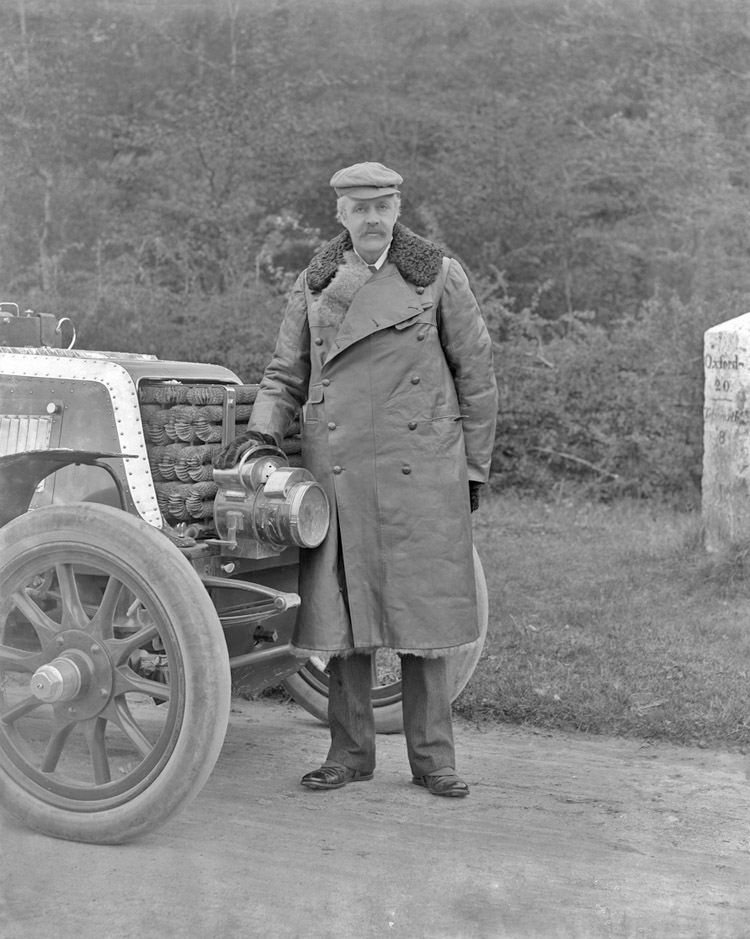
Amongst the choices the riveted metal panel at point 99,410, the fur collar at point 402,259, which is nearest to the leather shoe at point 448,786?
the riveted metal panel at point 99,410

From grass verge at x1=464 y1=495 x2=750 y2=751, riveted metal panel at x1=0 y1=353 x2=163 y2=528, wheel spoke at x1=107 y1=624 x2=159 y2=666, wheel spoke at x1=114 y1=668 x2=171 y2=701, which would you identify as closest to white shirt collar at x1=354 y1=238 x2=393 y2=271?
riveted metal panel at x1=0 y1=353 x2=163 y2=528

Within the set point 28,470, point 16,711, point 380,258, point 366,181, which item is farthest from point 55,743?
point 366,181

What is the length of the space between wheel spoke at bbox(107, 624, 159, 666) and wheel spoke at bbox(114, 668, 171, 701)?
38mm

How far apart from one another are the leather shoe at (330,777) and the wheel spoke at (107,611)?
93 centimetres

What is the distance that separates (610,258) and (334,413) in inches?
458

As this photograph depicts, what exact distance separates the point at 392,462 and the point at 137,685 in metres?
1.05

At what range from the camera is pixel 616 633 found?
229 inches

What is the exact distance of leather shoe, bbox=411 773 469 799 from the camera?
3.89 meters

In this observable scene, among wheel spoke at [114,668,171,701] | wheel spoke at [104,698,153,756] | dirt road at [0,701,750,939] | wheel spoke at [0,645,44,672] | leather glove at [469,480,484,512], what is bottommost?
dirt road at [0,701,750,939]

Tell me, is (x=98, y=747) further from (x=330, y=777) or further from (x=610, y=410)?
(x=610, y=410)

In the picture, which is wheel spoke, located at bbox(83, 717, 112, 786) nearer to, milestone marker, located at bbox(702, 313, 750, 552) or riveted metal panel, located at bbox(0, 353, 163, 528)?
riveted metal panel, located at bbox(0, 353, 163, 528)

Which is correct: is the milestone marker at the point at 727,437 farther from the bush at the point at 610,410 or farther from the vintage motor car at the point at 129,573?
the vintage motor car at the point at 129,573

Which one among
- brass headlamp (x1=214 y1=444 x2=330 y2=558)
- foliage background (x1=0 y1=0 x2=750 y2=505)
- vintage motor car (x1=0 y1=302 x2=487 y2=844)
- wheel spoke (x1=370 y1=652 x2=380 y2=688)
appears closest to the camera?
vintage motor car (x1=0 y1=302 x2=487 y2=844)

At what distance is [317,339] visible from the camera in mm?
3930
